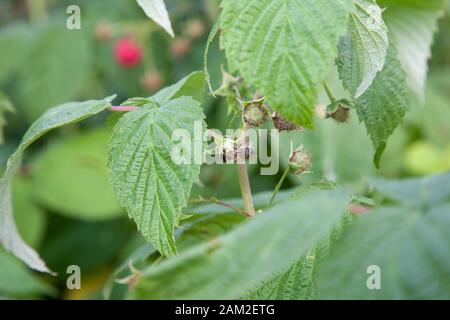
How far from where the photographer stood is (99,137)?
1.91 m

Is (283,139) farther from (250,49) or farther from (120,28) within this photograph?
(120,28)

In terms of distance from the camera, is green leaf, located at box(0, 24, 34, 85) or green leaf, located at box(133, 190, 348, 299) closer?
green leaf, located at box(133, 190, 348, 299)

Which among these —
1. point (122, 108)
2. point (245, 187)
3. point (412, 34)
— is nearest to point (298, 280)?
point (245, 187)

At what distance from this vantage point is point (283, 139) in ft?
2.93

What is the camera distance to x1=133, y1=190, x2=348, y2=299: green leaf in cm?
43

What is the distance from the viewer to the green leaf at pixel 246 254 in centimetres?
43

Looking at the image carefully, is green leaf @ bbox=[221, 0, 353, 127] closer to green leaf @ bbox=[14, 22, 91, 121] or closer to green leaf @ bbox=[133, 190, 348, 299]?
green leaf @ bbox=[133, 190, 348, 299]

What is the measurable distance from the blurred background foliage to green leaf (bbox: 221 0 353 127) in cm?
103

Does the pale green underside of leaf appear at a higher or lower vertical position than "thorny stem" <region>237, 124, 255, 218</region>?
higher

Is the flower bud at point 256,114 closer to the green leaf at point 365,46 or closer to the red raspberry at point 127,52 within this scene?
the green leaf at point 365,46

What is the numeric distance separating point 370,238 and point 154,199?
267 millimetres

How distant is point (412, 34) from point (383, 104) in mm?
344

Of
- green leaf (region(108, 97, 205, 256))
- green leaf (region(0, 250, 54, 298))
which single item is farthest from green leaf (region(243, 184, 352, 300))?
green leaf (region(0, 250, 54, 298))

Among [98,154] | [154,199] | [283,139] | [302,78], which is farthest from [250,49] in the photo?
[98,154]
